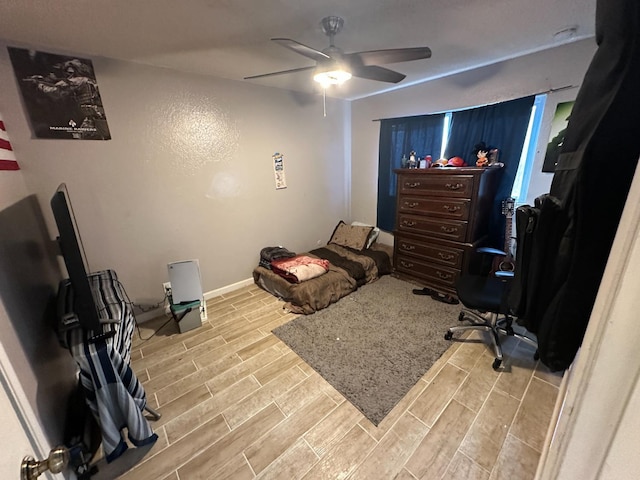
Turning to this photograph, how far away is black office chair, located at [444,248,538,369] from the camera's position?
1897 mm

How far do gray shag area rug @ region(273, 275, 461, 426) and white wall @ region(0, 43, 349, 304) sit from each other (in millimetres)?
1386

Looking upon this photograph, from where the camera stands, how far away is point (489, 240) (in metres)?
2.88

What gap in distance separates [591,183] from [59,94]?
314 cm

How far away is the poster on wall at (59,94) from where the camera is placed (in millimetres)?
1885

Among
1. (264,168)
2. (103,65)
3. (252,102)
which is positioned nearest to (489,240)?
(264,168)

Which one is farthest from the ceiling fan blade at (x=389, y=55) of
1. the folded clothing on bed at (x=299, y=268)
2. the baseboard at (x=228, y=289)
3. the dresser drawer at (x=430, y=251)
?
the baseboard at (x=228, y=289)

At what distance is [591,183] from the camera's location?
1.76ft

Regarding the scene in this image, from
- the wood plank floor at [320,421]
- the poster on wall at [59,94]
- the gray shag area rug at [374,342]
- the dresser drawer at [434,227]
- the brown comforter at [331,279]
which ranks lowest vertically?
the wood plank floor at [320,421]

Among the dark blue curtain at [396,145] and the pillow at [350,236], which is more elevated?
the dark blue curtain at [396,145]

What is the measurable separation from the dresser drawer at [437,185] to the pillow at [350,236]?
2.92 feet

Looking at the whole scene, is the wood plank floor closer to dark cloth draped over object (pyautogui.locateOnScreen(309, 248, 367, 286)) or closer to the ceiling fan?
dark cloth draped over object (pyautogui.locateOnScreen(309, 248, 367, 286))

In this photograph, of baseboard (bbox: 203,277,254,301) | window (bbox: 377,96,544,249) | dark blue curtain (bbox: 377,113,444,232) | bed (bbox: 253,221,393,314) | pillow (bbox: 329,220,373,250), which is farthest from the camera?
pillow (bbox: 329,220,373,250)

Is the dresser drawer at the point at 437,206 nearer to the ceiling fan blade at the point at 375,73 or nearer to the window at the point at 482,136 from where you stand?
the window at the point at 482,136

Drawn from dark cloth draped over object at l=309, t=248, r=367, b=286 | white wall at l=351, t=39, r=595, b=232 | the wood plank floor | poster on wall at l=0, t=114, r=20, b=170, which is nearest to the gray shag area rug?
the wood plank floor
